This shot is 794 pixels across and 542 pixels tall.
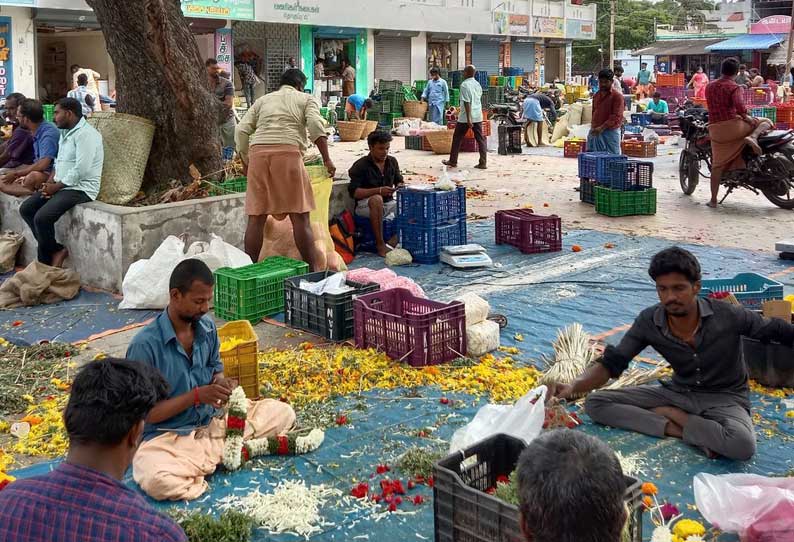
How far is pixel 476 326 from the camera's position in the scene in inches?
241

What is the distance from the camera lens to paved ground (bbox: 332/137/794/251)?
33.2ft

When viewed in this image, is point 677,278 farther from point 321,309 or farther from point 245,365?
point 321,309

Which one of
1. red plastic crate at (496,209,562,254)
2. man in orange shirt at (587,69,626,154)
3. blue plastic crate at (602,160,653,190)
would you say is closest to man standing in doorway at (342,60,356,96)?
man in orange shirt at (587,69,626,154)

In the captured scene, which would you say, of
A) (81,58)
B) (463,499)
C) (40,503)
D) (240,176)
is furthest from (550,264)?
(81,58)

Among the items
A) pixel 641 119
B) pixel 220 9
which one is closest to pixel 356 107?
pixel 220 9

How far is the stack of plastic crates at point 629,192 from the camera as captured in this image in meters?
11.1

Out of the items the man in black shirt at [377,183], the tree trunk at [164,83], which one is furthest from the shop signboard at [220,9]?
the man in black shirt at [377,183]

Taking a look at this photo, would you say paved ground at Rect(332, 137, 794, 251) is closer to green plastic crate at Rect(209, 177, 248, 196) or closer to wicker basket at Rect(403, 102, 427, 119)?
green plastic crate at Rect(209, 177, 248, 196)

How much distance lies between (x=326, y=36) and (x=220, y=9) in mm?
5855

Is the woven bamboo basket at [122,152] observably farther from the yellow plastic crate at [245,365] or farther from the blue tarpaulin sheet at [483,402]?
the yellow plastic crate at [245,365]

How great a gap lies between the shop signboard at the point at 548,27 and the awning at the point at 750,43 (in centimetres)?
1001

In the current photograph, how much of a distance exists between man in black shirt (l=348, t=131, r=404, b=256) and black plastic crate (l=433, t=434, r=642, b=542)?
5.75 metres

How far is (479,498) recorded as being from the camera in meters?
3.14

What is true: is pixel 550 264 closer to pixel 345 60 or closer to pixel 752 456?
pixel 752 456
